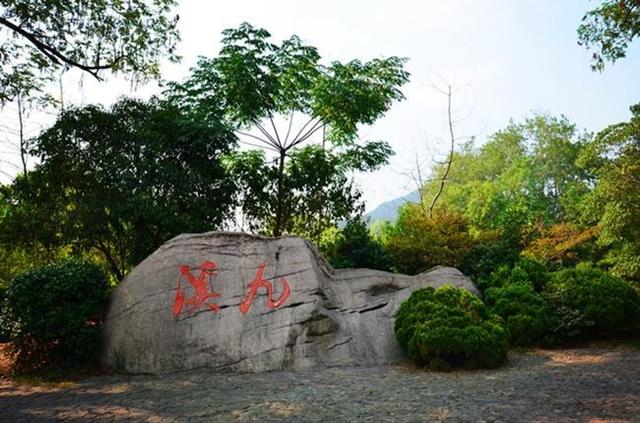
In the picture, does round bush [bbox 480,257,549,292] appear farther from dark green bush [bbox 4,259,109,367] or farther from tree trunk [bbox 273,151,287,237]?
dark green bush [bbox 4,259,109,367]

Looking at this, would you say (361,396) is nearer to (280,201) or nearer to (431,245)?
(431,245)

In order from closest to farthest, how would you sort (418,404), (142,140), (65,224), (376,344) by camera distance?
(418,404) < (376,344) < (65,224) < (142,140)

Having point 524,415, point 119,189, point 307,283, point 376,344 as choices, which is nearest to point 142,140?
point 119,189

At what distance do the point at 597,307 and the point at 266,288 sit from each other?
610cm

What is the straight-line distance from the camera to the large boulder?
8.05m

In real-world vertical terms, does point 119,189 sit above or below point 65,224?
above

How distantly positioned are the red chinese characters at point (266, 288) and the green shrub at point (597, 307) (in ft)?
17.0

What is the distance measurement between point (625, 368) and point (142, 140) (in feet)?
35.2

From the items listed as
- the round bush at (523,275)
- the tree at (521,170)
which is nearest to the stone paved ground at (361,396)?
the round bush at (523,275)

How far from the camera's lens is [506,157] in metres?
37.0

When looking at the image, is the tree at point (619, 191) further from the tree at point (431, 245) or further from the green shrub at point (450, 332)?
the green shrub at point (450, 332)

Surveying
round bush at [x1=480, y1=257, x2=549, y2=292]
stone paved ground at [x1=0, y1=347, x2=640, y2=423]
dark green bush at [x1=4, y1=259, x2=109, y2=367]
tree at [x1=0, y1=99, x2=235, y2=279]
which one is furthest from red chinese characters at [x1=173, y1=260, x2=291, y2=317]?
round bush at [x1=480, y1=257, x2=549, y2=292]

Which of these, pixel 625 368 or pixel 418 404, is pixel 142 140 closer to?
pixel 418 404

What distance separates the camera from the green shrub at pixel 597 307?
9227 millimetres
